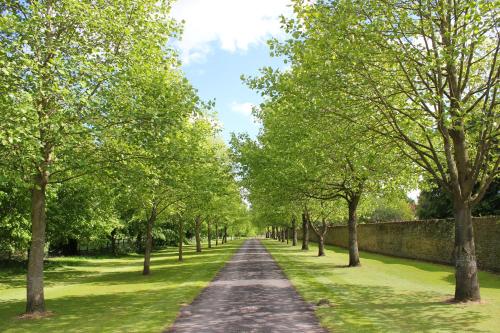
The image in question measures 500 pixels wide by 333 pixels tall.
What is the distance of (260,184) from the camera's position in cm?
2544

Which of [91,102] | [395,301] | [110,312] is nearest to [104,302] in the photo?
[110,312]

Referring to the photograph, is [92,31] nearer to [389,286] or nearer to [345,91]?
[345,91]

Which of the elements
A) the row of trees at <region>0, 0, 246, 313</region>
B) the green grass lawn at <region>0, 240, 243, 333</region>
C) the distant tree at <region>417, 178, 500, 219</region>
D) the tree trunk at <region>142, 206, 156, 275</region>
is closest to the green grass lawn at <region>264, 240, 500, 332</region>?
the green grass lawn at <region>0, 240, 243, 333</region>

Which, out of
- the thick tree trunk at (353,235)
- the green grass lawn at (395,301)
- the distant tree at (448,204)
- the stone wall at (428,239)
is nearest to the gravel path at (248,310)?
the green grass lawn at (395,301)

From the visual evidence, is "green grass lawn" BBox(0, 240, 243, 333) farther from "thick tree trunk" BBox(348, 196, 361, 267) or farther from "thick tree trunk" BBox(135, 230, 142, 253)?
"thick tree trunk" BBox(135, 230, 142, 253)

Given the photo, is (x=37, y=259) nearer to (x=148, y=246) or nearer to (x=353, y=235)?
(x=148, y=246)

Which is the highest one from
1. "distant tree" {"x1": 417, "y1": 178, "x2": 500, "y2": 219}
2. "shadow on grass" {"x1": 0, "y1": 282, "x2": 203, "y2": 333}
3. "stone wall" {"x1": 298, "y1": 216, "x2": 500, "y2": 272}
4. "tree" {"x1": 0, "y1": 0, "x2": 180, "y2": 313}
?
"tree" {"x1": 0, "y1": 0, "x2": 180, "y2": 313}

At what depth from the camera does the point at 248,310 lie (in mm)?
13328

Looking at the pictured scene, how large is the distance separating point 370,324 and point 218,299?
619 cm

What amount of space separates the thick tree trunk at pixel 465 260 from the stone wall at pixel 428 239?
10907mm

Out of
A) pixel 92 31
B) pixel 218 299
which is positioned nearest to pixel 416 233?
pixel 218 299

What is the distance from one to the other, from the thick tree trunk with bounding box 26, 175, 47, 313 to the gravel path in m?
5.09

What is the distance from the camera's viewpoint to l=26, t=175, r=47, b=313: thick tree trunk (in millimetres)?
14031

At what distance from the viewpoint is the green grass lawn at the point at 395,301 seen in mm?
11414
